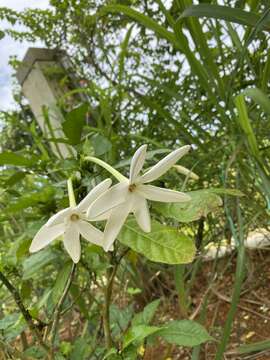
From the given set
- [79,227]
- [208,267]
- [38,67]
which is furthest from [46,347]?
[38,67]

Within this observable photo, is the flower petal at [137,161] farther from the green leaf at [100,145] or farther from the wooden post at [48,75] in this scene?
the wooden post at [48,75]

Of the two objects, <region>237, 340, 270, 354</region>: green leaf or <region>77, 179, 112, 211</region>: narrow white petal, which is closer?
<region>77, 179, 112, 211</region>: narrow white petal

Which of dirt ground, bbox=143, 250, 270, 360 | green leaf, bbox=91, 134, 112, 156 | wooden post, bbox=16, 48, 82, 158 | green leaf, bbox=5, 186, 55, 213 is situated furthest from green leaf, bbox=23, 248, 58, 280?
wooden post, bbox=16, 48, 82, 158

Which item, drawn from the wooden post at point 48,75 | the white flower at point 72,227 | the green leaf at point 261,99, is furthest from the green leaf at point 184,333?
the wooden post at point 48,75

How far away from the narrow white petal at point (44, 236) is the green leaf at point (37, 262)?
12.8 inches

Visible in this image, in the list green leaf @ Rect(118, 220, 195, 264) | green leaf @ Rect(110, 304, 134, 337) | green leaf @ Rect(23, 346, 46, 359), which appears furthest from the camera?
green leaf @ Rect(110, 304, 134, 337)

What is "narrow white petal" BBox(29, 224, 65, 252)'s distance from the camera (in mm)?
444

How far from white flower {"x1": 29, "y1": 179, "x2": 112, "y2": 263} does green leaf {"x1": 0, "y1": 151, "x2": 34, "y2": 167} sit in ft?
0.75

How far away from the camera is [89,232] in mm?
493

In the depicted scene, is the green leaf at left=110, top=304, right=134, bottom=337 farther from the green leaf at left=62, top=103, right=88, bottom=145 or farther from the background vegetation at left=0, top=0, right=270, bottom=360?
the green leaf at left=62, top=103, right=88, bottom=145

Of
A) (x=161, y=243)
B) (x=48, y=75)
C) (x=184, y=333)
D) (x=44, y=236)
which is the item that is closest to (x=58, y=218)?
(x=44, y=236)

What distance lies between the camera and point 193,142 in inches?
43.8

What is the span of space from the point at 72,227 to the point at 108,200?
83 mm

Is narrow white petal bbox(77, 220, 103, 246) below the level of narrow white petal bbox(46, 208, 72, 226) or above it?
below
